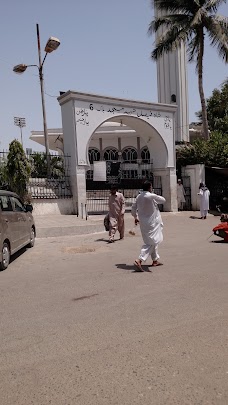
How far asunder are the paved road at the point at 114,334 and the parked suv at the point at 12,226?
40 cm

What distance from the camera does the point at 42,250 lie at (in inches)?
350

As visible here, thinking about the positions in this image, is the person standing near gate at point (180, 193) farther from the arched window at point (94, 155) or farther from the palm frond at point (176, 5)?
the arched window at point (94, 155)

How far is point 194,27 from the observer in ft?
68.7

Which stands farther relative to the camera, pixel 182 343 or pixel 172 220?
pixel 172 220

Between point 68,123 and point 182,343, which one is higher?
point 68,123

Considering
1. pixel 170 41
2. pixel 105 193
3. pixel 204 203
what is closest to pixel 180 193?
pixel 204 203

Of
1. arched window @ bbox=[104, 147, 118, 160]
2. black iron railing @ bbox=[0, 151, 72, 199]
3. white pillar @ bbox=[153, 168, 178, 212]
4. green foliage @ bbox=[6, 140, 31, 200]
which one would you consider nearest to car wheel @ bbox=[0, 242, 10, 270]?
green foliage @ bbox=[6, 140, 31, 200]

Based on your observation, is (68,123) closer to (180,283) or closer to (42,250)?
(42,250)

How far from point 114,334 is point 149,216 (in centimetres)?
315

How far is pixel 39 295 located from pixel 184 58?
3217 centimetres

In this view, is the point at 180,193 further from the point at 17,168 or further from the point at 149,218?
the point at 149,218

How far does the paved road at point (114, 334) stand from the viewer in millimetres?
2609

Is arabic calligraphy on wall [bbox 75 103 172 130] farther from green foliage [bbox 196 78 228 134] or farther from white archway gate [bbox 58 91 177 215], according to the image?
green foliage [bbox 196 78 228 134]

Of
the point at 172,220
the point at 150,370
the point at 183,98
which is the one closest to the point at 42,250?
the point at 150,370
